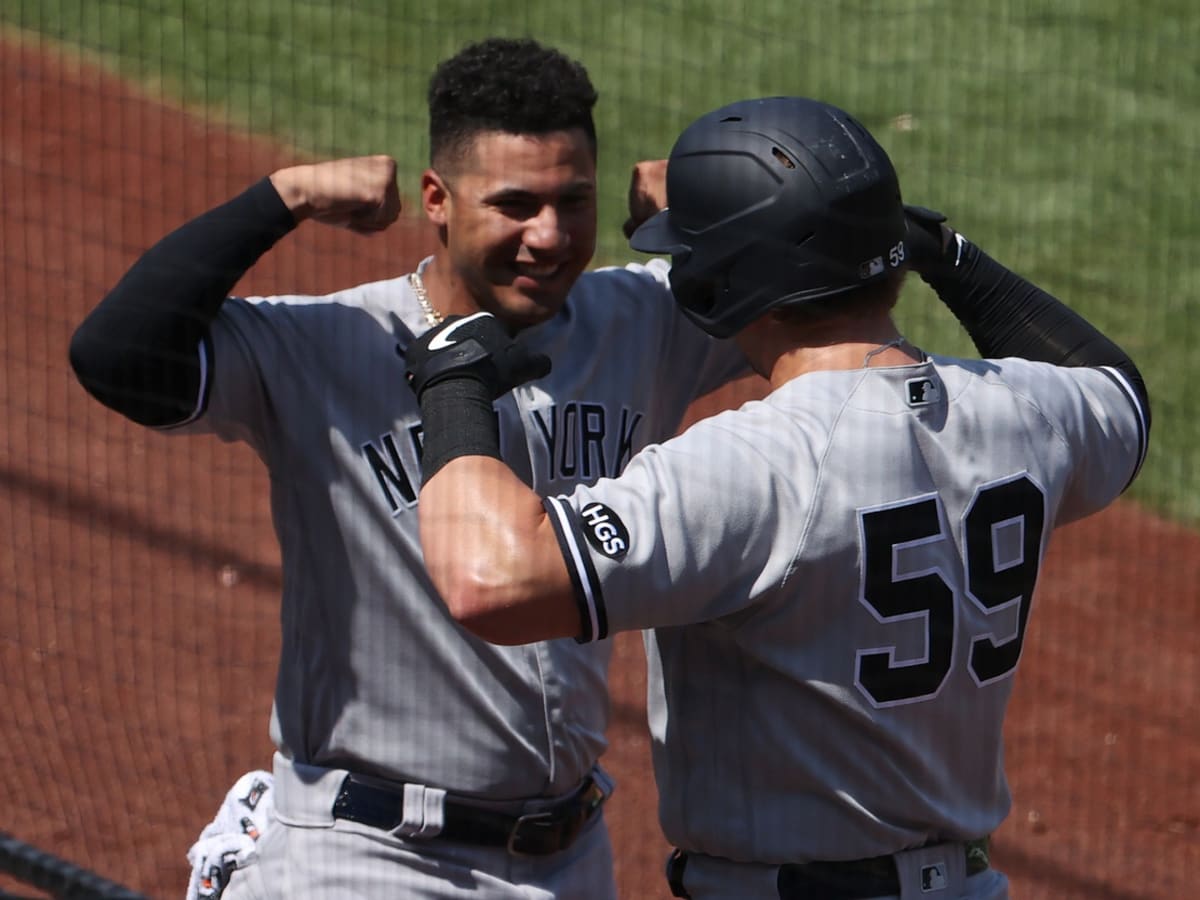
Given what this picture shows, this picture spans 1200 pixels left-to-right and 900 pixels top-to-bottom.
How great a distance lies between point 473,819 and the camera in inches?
107

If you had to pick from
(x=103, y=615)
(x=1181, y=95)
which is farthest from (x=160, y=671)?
(x=1181, y=95)

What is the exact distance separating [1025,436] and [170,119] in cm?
679

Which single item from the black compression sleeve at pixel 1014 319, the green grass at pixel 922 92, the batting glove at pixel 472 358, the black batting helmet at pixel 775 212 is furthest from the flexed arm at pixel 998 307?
the green grass at pixel 922 92

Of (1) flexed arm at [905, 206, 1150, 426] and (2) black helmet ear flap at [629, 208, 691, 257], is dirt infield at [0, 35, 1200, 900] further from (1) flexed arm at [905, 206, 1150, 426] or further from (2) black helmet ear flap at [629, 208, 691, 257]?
(2) black helmet ear flap at [629, 208, 691, 257]

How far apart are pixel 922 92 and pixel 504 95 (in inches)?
220

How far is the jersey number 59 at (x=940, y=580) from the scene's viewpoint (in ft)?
7.07

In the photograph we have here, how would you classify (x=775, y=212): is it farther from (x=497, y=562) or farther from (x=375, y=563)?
(x=375, y=563)

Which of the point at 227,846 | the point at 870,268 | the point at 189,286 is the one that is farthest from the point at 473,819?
the point at 870,268

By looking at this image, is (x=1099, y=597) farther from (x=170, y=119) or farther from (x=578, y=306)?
(x=170, y=119)

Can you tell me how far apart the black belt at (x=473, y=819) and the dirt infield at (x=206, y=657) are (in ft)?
5.20

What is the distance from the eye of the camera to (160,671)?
16.8 feet

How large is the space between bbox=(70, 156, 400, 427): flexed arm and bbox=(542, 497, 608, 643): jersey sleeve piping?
77cm

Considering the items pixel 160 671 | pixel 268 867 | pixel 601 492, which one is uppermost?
pixel 601 492

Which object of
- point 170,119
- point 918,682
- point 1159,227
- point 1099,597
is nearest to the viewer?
point 918,682
